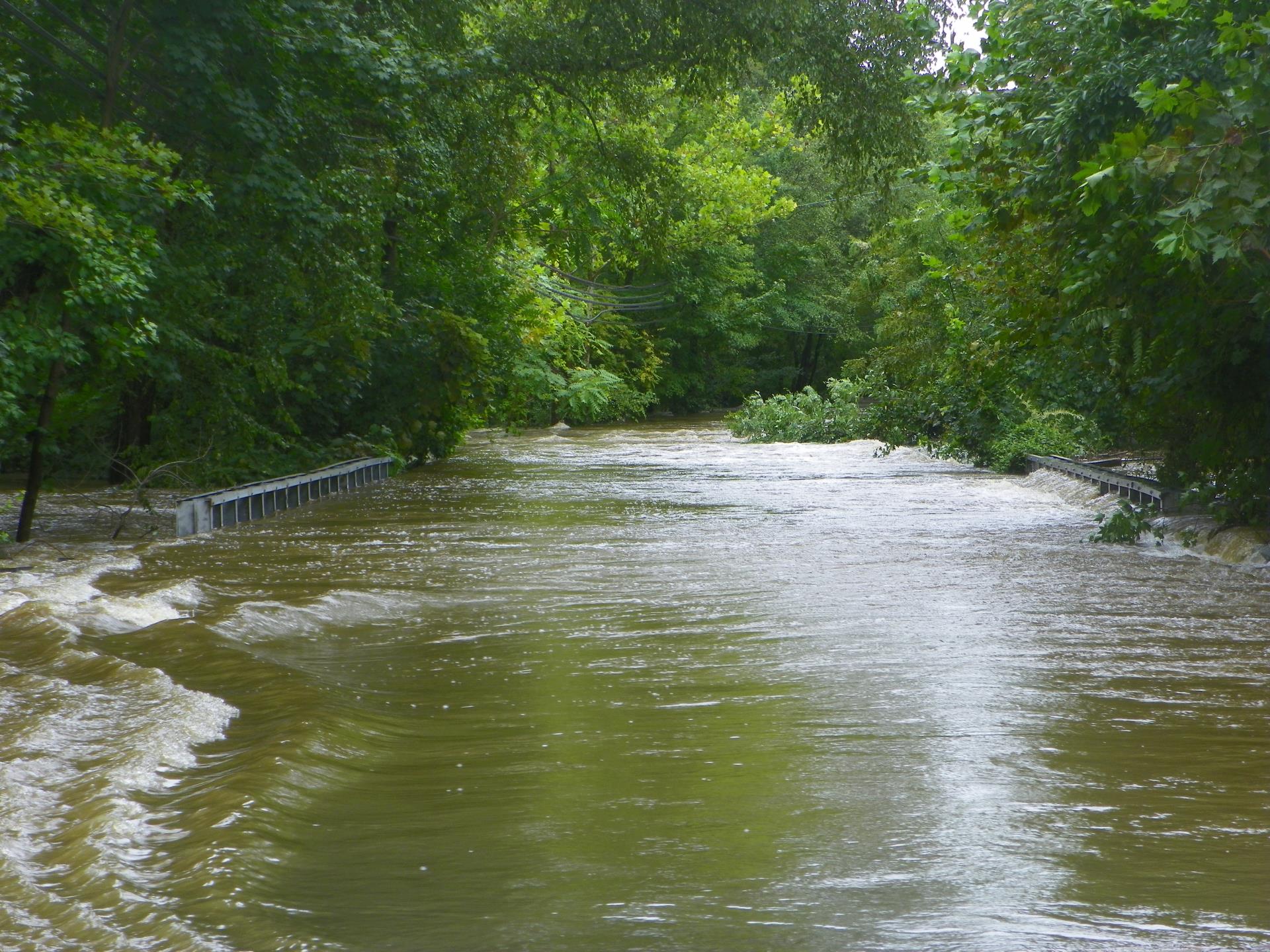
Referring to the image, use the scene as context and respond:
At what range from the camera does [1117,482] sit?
20312mm

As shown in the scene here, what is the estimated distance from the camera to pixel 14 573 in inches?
492

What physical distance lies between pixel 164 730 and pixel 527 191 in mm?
22064

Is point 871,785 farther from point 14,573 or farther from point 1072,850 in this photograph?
point 14,573

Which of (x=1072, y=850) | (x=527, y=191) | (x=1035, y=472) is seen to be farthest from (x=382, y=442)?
(x=1072, y=850)

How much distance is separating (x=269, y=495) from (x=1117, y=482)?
1187 cm

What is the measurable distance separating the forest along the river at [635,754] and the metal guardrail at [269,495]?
110 inches

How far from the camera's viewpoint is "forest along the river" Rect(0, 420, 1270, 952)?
476 cm

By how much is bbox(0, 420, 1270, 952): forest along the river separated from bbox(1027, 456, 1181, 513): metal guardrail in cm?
335

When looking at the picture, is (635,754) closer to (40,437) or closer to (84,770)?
(84,770)

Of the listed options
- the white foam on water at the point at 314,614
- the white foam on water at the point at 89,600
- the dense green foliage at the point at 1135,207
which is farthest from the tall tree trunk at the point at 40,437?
the dense green foliage at the point at 1135,207

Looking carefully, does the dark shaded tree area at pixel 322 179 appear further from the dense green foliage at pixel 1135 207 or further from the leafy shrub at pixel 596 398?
the leafy shrub at pixel 596 398

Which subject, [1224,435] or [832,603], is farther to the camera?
[1224,435]

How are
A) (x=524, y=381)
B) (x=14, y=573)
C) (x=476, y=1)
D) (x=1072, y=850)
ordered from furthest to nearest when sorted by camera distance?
(x=524, y=381)
(x=476, y=1)
(x=14, y=573)
(x=1072, y=850)

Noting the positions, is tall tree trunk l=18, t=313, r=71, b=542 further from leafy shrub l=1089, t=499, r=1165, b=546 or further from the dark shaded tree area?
leafy shrub l=1089, t=499, r=1165, b=546
